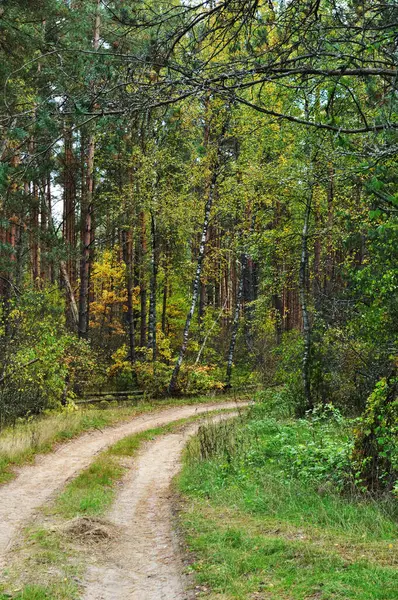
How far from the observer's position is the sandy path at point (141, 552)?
17.1 ft

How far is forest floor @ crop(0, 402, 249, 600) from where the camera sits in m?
5.52

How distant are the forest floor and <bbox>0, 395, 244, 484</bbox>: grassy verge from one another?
12.4 inches

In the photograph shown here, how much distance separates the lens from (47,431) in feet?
44.3

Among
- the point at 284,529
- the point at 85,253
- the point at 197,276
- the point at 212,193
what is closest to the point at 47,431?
the point at 284,529

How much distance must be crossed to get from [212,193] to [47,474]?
14190 mm

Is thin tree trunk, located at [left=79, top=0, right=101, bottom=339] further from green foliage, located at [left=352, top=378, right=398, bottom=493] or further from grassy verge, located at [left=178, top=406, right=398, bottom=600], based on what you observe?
green foliage, located at [left=352, top=378, right=398, bottom=493]

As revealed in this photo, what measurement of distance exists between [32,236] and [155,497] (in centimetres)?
1311

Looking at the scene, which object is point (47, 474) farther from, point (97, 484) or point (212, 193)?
point (212, 193)

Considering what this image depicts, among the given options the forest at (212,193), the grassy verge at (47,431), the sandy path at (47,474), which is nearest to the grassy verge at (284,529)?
the forest at (212,193)

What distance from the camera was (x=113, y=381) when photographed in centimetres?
2498

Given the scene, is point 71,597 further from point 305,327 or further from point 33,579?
point 305,327

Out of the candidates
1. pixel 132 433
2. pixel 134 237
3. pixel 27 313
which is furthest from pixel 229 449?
pixel 134 237

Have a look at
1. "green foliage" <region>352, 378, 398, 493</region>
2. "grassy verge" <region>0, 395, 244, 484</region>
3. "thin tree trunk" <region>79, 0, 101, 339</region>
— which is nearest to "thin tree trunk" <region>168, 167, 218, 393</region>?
"grassy verge" <region>0, 395, 244, 484</region>

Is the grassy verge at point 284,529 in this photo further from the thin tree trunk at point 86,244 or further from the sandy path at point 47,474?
the thin tree trunk at point 86,244
